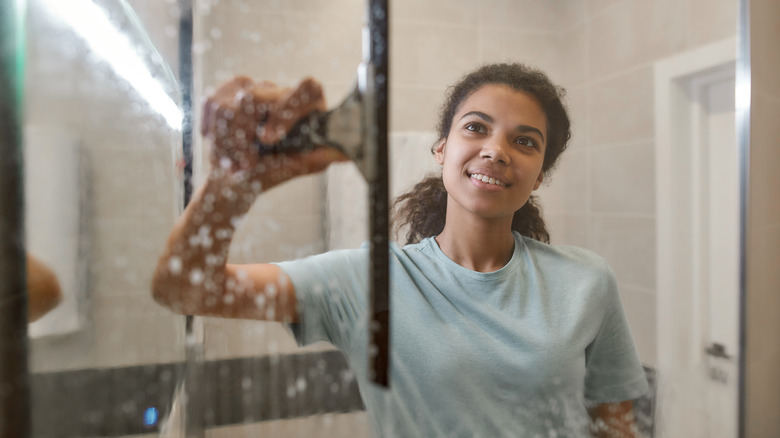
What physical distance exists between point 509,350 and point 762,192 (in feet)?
1.79

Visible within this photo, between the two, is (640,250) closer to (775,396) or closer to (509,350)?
(509,350)

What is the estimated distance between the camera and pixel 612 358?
50 cm

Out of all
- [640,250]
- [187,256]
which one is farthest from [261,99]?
[640,250]

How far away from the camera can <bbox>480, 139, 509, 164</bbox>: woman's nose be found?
0.43 m

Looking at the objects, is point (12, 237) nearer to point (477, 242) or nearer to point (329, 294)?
point (329, 294)

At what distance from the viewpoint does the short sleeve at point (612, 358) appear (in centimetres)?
49

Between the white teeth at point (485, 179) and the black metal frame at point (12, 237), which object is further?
the white teeth at point (485, 179)

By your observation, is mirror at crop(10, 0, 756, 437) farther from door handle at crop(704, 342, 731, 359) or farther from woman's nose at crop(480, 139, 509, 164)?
door handle at crop(704, 342, 731, 359)

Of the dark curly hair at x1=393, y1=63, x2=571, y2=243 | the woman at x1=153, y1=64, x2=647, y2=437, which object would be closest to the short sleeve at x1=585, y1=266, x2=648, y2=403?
the woman at x1=153, y1=64, x2=647, y2=437

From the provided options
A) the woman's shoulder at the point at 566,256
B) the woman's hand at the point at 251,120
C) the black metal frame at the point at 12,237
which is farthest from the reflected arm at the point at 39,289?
the woman's shoulder at the point at 566,256

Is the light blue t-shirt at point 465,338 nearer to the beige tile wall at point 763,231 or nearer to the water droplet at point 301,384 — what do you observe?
the water droplet at point 301,384

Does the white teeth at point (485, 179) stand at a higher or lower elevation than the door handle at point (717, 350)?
higher

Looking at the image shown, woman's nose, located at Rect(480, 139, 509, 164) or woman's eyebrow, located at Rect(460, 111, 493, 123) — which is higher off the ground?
woman's eyebrow, located at Rect(460, 111, 493, 123)

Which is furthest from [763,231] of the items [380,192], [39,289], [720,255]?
[39,289]
